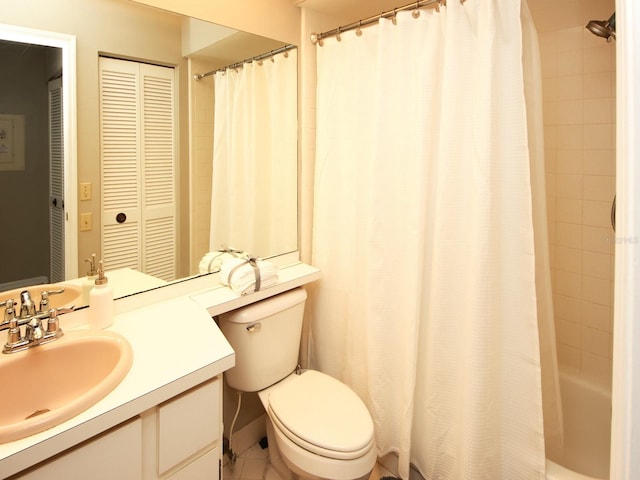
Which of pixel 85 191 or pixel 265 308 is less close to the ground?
pixel 85 191

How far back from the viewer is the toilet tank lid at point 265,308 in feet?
5.08

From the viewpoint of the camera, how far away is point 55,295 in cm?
123

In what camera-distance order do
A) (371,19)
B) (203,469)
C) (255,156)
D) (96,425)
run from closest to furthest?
(96,425) < (203,469) < (371,19) < (255,156)

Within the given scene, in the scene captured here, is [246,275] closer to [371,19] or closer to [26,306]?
[26,306]

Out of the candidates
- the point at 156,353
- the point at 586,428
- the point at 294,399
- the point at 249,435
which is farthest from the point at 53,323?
the point at 586,428

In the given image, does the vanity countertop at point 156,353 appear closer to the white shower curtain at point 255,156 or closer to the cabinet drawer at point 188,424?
the cabinet drawer at point 188,424

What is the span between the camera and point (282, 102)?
1.96 meters

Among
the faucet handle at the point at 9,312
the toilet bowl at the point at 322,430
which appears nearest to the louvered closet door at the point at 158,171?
the faucet handle at the point at 9,312

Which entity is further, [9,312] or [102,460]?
[9,312]

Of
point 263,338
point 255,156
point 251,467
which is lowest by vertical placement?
point 251,467

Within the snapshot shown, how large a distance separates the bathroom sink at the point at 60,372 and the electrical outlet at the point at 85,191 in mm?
455

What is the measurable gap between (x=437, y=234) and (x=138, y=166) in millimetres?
1166

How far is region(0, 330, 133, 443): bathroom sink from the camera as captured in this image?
0.97 metres

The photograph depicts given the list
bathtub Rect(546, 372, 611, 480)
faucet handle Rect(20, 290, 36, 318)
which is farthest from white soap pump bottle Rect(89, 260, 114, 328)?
bathtub Rect(546, 372, 611, 480)
